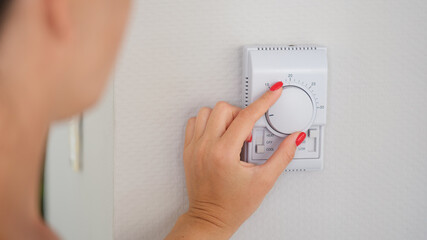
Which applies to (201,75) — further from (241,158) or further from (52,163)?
(52,163)

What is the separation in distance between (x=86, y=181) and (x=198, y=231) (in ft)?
1.79

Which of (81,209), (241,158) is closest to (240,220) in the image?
(241,158)

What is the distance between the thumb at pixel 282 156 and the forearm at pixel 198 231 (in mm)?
86

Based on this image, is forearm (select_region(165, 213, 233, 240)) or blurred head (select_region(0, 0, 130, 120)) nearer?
blurred head (select_region(0, 0, 130, 120))

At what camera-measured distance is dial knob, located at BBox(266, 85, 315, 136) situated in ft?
2.00

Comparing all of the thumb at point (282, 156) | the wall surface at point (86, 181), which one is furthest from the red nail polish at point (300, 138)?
the wall surface at point (86, 181)

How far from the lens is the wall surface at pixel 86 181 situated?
0.69 meters

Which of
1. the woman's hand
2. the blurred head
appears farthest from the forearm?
the blurred head

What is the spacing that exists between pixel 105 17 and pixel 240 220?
0.36 meters

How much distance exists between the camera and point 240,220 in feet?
1.98

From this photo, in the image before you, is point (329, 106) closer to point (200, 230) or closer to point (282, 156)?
point (282, 156)

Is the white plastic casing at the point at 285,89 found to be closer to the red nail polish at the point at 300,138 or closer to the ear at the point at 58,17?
the red nail polish at the point at 300,138

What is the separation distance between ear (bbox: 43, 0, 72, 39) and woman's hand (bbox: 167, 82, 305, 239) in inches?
12.6

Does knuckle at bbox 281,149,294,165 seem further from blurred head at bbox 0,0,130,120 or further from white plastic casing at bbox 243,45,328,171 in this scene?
blurred head at bbox 0,0,130,120
